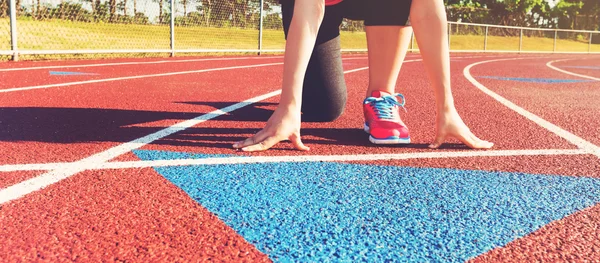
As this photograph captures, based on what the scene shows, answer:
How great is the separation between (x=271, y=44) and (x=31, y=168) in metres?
16.5

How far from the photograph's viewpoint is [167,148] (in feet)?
9.75

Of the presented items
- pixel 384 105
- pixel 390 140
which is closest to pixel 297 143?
pixel 390 140

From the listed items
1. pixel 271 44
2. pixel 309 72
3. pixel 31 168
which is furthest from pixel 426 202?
pixel 271 44

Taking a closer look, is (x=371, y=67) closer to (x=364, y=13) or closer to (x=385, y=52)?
(x=385, y=52)

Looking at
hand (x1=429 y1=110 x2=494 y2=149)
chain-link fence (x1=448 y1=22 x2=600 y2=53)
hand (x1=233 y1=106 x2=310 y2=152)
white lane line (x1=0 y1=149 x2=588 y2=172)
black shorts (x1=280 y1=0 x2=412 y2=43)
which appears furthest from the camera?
chain-link fence (x1=448 y1=22 x2=600 y2=53)

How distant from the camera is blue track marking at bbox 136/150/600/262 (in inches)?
67.0

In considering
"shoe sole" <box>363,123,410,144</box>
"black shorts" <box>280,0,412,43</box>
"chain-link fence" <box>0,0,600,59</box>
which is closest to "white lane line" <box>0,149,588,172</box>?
"shoe sole" <box>363,123,410,144</box>

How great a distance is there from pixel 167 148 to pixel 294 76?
77cm

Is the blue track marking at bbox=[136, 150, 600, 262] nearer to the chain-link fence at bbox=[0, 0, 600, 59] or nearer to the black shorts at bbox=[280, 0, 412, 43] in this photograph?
the black shorts at bbox=[280, 0, 412, 43]

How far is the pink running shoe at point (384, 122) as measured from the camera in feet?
10.6

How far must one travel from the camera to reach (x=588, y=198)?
89.6 inches

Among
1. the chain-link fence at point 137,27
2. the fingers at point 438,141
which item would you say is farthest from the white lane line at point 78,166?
the chain-link fence at point 137,27

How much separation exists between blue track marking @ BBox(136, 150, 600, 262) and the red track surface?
0.09 m

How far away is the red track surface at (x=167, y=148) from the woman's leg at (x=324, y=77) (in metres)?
0.15
